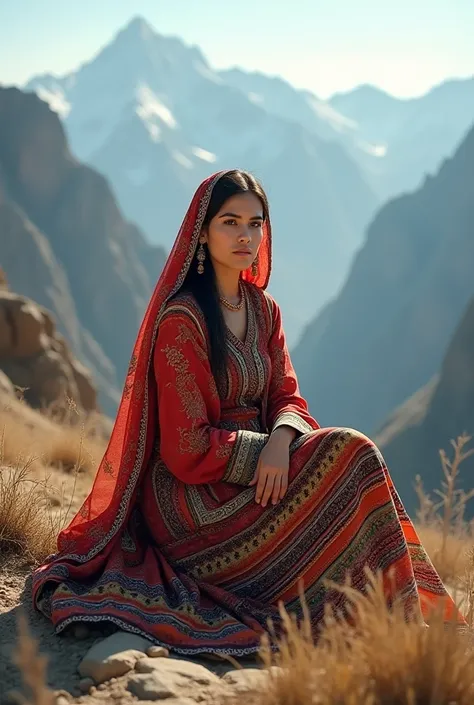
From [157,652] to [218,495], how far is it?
62 cm

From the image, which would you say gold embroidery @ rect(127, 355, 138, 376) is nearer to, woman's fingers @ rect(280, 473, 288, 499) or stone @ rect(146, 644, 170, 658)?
woman's fingers @ rect(280, 473, 288, 499)

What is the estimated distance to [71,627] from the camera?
2740 millimetres

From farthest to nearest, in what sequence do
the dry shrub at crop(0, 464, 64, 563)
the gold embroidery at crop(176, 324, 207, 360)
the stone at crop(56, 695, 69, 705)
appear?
1. the dry shrub at crop(0, 464, 64, 563)
2. the gold embroidery at crop(176, 324, 207, 360)
3. the stone at crop(56, 695, 69, 705)

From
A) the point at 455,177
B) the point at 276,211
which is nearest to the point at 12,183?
the point at 455,177

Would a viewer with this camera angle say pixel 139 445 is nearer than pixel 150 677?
No

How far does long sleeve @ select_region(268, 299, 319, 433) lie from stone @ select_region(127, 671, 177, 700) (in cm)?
104

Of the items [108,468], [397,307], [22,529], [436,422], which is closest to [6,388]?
[22,529]

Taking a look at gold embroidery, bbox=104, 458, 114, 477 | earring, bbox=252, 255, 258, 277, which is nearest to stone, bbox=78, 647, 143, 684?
gold embroidery, bbox=104, 458, 114, 477

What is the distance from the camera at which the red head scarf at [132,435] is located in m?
3.06

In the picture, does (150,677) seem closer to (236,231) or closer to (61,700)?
(61,700)

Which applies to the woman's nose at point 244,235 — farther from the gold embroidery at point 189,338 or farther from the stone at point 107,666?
the stone at point 107,666

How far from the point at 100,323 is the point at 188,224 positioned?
64.5 meters

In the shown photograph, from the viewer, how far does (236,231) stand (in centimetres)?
316

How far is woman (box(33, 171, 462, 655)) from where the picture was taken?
2.76m
